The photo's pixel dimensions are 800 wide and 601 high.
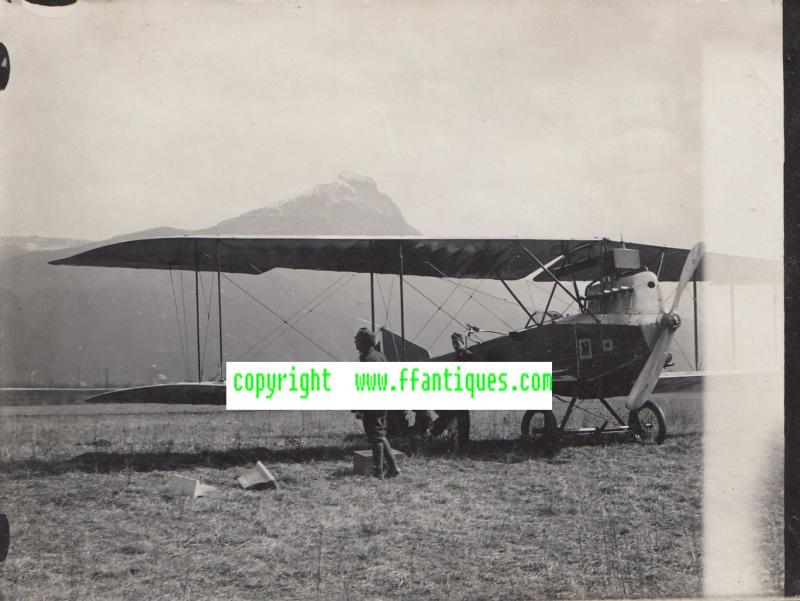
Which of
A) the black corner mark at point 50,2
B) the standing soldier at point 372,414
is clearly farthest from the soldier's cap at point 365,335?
the black corner mark at point 50,2

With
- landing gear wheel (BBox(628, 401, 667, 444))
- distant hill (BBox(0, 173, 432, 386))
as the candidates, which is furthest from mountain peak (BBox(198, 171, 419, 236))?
landing gear wheel (BBox(628, 401, 667, 444))

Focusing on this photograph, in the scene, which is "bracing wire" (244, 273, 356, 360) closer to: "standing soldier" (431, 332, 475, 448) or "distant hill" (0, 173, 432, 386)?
"distant hill" (0, 173, 432, 386)

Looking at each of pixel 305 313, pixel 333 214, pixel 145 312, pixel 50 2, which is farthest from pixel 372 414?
pixel 145 312

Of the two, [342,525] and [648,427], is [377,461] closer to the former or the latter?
[342,525]

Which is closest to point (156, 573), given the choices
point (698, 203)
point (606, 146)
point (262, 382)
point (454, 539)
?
point (262, 382)
